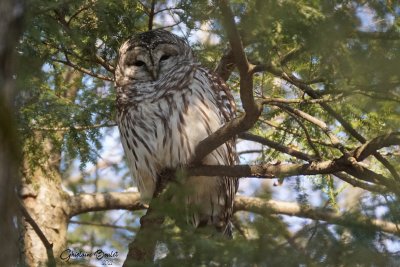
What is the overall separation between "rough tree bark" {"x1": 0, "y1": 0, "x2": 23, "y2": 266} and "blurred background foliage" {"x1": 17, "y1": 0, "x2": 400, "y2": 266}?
118 centimetres

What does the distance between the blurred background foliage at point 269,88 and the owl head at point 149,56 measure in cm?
11

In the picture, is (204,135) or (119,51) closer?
(204,135)

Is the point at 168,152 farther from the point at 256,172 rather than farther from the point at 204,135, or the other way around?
the point at 256,172

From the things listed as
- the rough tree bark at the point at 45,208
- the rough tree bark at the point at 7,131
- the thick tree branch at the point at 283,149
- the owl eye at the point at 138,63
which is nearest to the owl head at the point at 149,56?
the owl eye at the point at 138,63

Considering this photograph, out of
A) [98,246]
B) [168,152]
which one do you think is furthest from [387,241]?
[98,246]

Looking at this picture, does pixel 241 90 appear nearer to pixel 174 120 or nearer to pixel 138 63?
pixel 174 120

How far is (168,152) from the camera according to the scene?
4285 mm

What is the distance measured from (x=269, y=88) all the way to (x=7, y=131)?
3733mm

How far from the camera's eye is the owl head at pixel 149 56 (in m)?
5.00

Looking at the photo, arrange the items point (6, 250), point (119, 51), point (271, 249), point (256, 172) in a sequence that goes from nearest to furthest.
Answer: point (6, 250) < point (271, 249) < point (256, 172) < point (119, 51)

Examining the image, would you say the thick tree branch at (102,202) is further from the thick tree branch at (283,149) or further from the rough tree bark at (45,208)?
the thick tree branch at (283,149)

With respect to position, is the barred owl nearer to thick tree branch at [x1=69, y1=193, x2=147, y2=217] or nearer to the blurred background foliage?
the blurred background foliage

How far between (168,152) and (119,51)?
45.7 inches

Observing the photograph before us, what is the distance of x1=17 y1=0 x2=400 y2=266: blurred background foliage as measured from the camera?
8.14 ft
